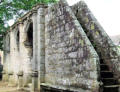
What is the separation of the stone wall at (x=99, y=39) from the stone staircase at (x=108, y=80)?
0.16m

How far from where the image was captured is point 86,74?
7.39 m

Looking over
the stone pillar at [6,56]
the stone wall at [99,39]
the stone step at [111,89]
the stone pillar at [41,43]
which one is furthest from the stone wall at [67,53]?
the stone pillar at [6,56]

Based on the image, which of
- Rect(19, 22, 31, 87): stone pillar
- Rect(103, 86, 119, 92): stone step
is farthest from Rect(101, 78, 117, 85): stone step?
Rect(19, 22, 31, 87): stone pillar

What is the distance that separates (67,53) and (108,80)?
75.6 inches

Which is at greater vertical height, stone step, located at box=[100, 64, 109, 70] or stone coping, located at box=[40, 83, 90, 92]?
stone step, located at box=[100, 64, 109, 70]

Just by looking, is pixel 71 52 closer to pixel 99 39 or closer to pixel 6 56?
pixel 99 39

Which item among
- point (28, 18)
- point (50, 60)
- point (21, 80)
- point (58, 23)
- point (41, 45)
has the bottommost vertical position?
point (21, 80)

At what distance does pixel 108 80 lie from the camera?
7410 millimetres

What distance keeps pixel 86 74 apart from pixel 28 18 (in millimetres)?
6497

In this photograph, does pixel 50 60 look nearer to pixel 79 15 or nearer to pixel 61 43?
pixel 61 43

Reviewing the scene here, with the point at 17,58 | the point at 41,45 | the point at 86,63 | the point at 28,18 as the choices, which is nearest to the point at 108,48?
the point at 86,63

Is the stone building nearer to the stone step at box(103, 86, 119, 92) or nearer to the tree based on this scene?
the stone step at box(103, 86, 119, 92)

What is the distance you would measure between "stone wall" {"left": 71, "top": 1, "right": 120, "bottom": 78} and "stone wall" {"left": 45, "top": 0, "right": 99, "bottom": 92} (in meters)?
0.61

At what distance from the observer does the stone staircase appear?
7.06 metres
